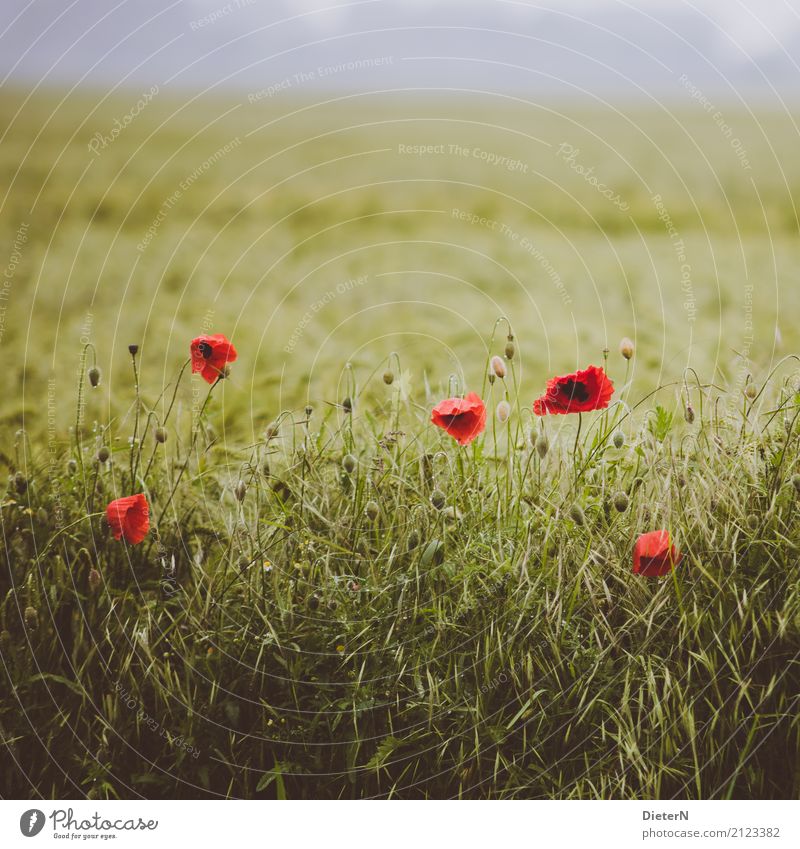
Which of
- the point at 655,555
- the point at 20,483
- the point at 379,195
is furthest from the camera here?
the point at 379,195

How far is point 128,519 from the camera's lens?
1153mm

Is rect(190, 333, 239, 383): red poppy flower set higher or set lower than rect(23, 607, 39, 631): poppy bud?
higher

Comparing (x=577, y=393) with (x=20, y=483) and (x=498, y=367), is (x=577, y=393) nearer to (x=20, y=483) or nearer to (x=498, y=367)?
(x=498, y=367)

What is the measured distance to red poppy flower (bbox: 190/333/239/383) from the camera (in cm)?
119

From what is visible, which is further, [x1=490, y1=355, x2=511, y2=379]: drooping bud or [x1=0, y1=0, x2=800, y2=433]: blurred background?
[x1=0, y1=0, x2=800, y2=433]: blurred background

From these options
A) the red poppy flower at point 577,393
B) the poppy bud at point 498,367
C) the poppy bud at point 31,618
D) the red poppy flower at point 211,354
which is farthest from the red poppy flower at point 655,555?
the poppy bud at point 31,618

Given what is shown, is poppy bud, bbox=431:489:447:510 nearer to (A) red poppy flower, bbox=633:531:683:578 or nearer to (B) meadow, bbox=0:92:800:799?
(B) meadow, bbox=0:92:800:799

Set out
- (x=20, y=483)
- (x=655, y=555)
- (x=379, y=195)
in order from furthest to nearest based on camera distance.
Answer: (x=379, y=195), (x=20, y=483), (x=655, y=555)

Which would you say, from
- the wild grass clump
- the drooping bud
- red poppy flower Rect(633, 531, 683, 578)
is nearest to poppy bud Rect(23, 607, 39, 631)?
the wild grass clump

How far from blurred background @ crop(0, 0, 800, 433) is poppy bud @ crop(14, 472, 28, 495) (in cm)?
19

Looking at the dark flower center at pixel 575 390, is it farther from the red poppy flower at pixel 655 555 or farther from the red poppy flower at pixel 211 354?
the red poppy flower at pixel 211 354

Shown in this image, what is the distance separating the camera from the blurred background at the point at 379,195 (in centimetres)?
138

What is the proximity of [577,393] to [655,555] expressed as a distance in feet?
0.91

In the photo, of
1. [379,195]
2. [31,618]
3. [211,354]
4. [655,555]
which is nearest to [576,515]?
[655,555]
